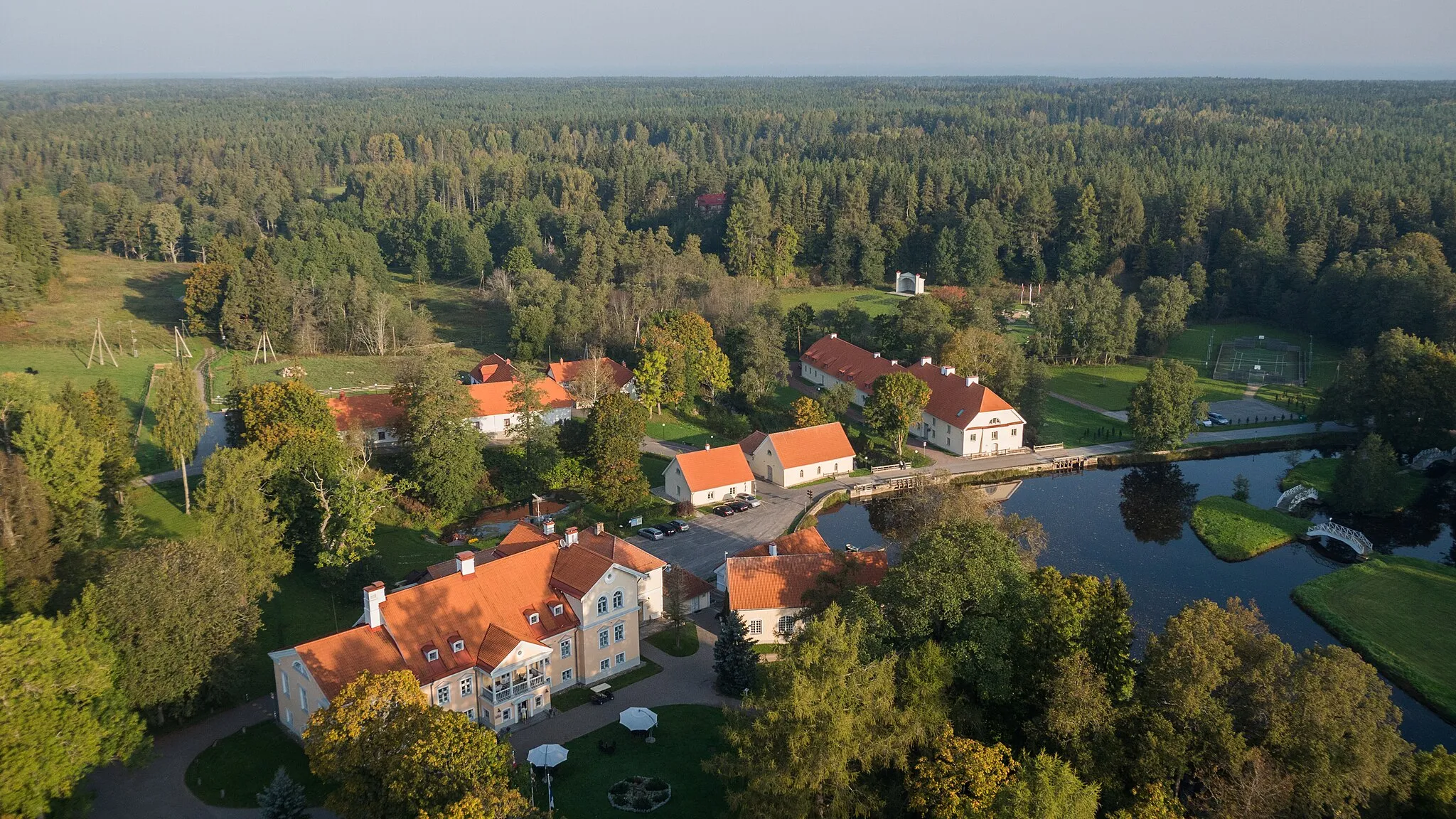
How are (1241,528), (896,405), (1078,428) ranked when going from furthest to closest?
(1078,428), (896,405), (1241,528)

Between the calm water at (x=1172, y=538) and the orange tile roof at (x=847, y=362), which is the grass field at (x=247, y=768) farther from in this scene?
the orange tile roof at (x=847, y=362)

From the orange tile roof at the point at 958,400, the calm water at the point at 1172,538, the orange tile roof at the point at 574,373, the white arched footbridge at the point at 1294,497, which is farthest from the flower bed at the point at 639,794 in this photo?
the white arched footbridge at the point at 1294,497

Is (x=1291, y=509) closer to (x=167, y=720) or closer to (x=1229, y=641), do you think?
(x=1229, y=641)

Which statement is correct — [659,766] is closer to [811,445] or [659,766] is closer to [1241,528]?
[811,445]

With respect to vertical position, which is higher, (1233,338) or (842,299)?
(842,299)

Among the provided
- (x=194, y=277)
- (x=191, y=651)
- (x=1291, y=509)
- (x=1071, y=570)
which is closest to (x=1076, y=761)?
(x=1071, y=570)

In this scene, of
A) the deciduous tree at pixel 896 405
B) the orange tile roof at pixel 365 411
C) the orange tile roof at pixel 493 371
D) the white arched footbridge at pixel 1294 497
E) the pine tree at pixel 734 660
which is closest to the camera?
the pine tree at pixel 734 660

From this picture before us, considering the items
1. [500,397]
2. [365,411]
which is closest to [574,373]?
[500,397]

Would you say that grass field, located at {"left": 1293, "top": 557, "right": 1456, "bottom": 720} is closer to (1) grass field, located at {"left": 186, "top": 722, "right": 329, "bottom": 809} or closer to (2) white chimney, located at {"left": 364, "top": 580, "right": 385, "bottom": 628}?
(2) white chimney, located at {"left": 364, "top": 580, "right": 385, "bottom": 628}
